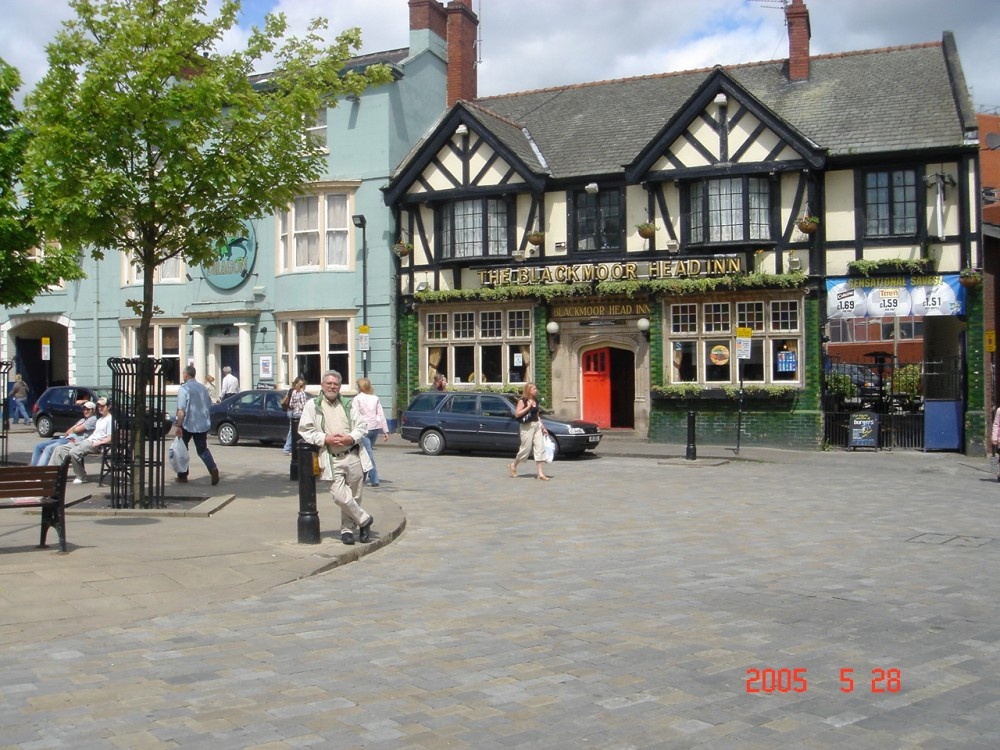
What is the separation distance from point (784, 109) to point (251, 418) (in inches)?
631

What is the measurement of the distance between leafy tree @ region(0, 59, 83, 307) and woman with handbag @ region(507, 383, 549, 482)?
814 centimetres

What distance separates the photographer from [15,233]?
1574cm

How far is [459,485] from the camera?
17.2 metres

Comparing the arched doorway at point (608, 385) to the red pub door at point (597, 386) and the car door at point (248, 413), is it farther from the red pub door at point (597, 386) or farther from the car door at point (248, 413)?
the car door at point (248, 413)

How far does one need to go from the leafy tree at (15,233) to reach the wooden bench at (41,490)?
682cm

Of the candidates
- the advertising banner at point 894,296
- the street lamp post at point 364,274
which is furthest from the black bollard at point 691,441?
the street lamp post at point 364,274

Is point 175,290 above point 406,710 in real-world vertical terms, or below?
above

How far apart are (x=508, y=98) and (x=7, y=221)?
1944 cm

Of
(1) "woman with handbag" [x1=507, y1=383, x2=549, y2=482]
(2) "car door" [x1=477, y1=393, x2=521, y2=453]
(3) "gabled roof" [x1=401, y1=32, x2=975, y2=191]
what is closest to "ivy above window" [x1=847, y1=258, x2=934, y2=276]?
(3) "gabled roof" [x1=401, y1=32, x2=975, y2=191]

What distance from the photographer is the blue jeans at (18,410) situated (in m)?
32.7

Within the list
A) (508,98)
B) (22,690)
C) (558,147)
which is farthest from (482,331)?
(22,690)

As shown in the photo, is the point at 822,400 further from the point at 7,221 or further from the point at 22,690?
the point at 22,690

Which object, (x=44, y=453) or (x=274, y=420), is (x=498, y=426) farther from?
(x=44, y=453)

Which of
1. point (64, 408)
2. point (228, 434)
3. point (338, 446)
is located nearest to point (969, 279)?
point (338, 446)
